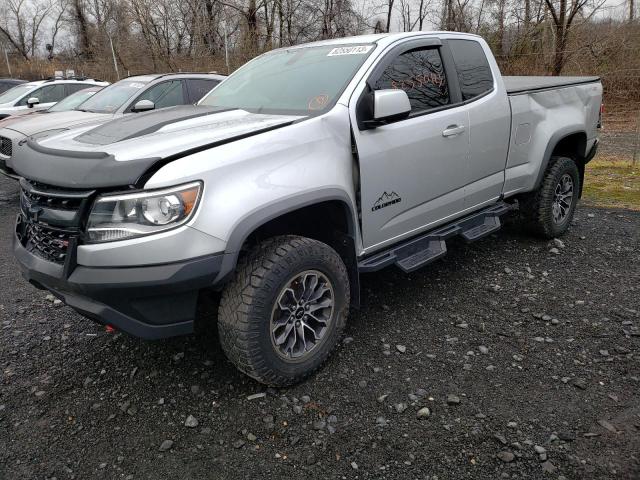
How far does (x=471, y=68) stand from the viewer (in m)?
4.24

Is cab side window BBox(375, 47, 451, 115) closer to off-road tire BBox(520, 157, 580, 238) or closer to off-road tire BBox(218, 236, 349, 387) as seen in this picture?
off-road tire BBox(218, 236, 349, 387)

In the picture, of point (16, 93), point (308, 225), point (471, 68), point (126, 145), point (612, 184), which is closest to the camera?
point (126, 145)

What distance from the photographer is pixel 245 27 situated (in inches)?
936

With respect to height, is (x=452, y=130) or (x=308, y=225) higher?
(x=452, y=130)

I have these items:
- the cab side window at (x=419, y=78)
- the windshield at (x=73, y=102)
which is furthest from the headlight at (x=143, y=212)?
the windshield at (x=73, y=102)

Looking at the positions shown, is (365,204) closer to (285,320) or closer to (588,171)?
(285,320)

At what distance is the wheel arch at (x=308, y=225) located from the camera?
2.56m

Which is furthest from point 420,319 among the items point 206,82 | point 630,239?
point 206,82

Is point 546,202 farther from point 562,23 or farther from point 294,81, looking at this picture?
point 562,23

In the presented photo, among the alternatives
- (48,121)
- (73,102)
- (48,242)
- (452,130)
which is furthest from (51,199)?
(73,102)

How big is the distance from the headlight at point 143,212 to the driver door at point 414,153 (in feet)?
3.83

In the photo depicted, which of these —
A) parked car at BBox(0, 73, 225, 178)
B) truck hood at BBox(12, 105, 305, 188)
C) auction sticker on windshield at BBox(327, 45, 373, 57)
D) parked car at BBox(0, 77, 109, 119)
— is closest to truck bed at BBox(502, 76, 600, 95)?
auction sticker on windshield at BBox(327, 45, 373, 57)

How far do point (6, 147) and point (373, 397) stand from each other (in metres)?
Result: 6.76

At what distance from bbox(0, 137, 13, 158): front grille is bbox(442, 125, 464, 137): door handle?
A: 20.0 ft
